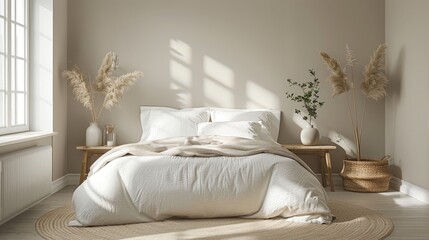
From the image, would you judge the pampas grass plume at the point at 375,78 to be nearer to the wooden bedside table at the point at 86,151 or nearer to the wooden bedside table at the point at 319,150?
the wooden bedside table at the point at 319,150

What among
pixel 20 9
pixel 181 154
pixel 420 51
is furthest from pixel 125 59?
pixel 420 51

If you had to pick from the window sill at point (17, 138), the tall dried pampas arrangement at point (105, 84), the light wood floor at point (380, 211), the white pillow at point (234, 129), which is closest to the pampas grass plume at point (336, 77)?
the white pillow at point (234, 129)

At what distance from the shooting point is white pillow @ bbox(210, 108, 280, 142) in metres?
5.90

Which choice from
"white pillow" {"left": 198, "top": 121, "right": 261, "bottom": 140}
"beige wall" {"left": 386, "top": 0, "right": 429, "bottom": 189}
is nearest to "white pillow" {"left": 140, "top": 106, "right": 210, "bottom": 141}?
"white pillow" {"left": 198, "top": 121, "right": 261, "bottom": 140}

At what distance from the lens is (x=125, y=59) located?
20.4 ft

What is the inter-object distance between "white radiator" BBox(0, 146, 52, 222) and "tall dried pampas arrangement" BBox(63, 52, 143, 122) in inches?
42.8

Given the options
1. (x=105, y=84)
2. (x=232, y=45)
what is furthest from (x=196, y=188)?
(x=232, y=45)

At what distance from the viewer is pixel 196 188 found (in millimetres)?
3957

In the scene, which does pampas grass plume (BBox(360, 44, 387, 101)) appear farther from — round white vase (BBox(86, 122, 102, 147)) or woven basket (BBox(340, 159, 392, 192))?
round white vase (BBox(86, 122, 102, 147))

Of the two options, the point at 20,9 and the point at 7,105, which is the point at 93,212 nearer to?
the point at 7,105

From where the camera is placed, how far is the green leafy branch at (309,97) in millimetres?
5934

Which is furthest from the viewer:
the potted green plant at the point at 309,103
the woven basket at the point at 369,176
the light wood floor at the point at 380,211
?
the potted green plant at the point at 309,103

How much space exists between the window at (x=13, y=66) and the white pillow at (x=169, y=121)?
1.36 m

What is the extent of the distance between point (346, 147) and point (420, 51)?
61.4 inches
